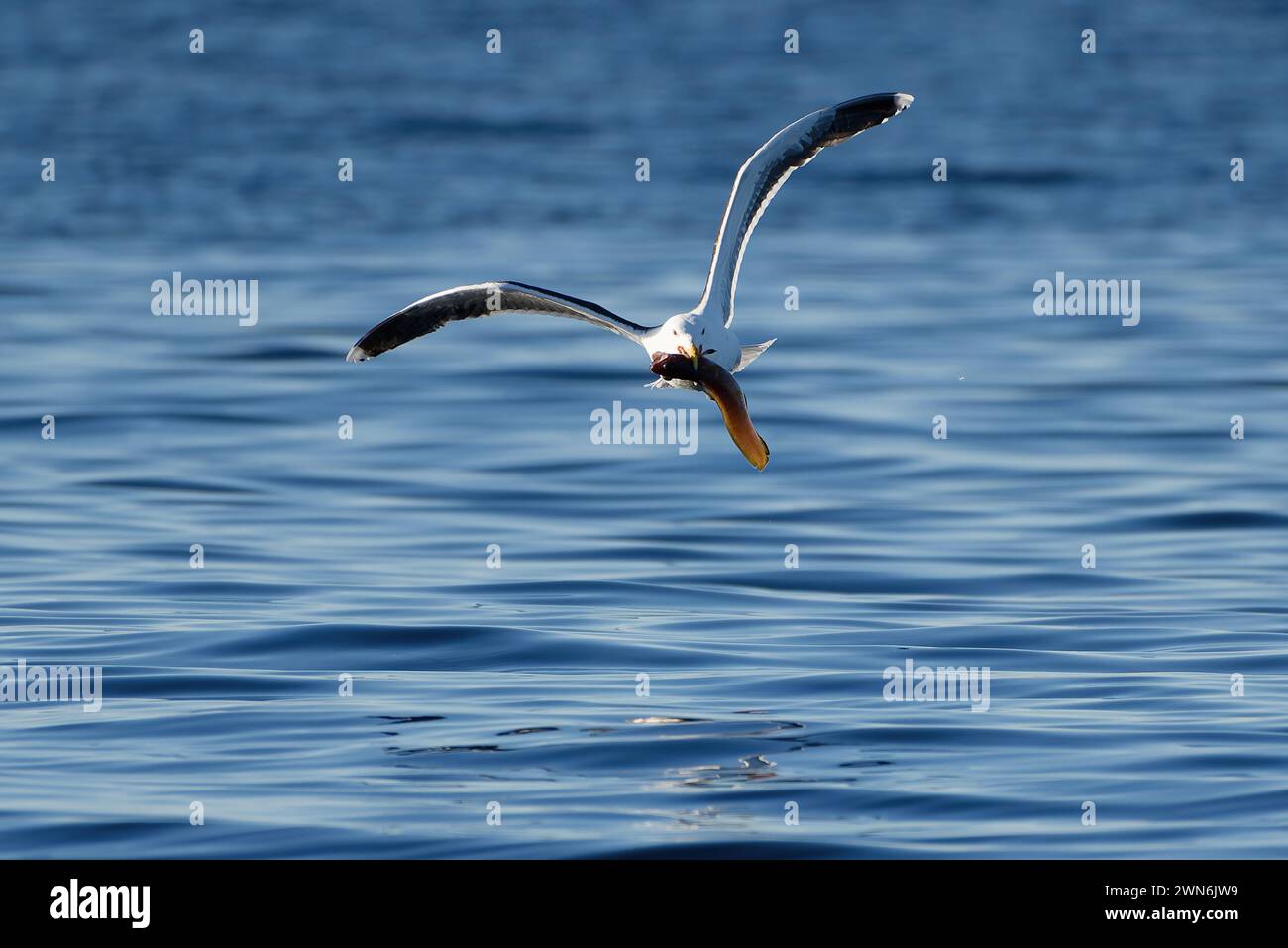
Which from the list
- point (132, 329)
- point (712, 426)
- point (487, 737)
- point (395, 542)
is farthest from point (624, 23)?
point (487, 737)

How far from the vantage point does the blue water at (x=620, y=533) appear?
1263 cm

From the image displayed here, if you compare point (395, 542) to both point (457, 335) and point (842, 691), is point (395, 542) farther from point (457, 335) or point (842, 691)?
point (457, 335)

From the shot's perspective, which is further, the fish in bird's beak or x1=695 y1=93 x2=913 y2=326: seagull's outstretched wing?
x1=695 y1=93 x2=913 y2=326: seagull's outstretched wing

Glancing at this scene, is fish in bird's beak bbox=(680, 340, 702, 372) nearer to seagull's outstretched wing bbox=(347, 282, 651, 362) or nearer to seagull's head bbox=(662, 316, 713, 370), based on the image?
seagull's head bbox=(662, 316, 713, 370)

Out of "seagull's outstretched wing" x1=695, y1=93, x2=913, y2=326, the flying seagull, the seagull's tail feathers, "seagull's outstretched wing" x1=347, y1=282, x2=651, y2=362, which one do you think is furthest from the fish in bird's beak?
the seagull's tail feathers

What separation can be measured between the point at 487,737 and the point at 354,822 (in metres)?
2.05

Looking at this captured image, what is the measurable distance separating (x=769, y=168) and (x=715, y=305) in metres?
1.21

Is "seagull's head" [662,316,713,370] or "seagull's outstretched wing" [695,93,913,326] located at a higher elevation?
"seagull's outstretched wing" [695,93,913,326]

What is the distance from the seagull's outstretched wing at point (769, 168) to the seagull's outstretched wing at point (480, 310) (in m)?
0.63

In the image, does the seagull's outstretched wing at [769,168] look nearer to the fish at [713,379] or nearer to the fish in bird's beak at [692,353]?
the fish in bird's beak at [692,353]

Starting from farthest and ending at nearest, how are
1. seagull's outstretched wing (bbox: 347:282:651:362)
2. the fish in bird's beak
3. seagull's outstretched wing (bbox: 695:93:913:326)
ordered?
seagull's outstretched wing (bbox: 695:93:913:326), seagull's outstretched wing (bbox: 347:282:651:362), the fish in bird's beak

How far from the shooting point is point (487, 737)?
14.0m

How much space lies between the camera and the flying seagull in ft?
37.8

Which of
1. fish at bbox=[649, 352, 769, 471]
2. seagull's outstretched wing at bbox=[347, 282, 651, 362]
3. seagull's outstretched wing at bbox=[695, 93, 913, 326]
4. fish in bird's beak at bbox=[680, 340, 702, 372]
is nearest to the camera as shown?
fish at bbox=[649, 352, 769, 471]
